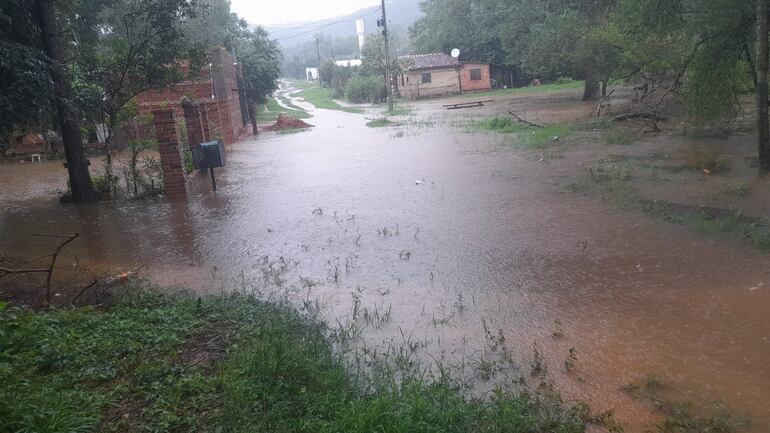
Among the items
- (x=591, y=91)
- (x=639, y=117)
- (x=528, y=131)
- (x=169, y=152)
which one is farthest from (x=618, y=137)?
(x=591, y=91)

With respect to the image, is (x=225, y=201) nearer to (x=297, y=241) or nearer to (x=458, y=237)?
(x=297, y=241)

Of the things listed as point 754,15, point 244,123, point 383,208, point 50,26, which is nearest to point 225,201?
point 383,208

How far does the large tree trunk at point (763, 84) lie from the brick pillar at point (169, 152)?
10399 mm

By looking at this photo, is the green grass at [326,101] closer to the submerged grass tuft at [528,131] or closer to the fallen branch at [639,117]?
the submerged grass tuft at [528,131]

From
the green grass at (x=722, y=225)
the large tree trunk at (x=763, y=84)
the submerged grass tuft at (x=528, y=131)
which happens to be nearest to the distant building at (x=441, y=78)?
the submerged grass tuft at (x=528, y=131)

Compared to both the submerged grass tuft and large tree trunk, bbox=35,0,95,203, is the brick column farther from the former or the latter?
large tree trunk, bbox=35,0,95,203

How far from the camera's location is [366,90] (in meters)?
49.3

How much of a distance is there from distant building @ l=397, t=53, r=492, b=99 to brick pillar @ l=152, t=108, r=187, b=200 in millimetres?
39790

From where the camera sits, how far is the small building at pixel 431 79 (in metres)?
50.3

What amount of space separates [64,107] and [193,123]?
4367mm

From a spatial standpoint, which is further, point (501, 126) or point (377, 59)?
point (377, 59)

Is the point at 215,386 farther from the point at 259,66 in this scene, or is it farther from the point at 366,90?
the point at 366,90

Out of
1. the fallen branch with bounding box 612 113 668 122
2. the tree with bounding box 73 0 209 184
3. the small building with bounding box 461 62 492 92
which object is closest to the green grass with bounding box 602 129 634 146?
the fallen branch with bounding box 612 113 668 122

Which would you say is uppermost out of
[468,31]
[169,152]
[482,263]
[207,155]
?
[468,31]
